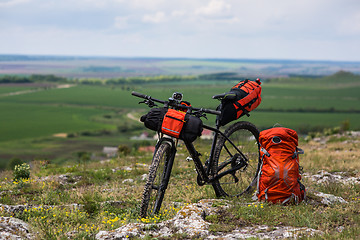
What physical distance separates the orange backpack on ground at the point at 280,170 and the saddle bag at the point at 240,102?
2.10ft

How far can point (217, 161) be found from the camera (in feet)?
22.5

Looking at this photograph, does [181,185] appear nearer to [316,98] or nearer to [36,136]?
[36,136]

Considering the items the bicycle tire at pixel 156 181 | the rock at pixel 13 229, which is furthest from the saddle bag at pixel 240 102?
the rock at pixel 13 229

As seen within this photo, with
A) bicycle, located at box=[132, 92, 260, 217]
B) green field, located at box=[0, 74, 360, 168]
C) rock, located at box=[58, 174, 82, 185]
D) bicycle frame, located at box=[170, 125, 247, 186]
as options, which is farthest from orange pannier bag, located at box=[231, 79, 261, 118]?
green field, located at box=[0, 74, 360, 168]

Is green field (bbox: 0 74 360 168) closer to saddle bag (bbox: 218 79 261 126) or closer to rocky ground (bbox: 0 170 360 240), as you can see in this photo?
saddle bag (bbox: 218 79 261 126)

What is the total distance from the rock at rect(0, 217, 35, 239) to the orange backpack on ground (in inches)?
155

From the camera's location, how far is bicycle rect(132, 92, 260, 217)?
5867 millimetres

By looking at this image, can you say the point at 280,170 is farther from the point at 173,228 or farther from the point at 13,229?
the point at 13,229

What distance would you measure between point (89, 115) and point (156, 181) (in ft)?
370

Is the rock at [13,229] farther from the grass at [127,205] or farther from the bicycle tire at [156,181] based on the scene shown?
the bicycle tire at [156,181]

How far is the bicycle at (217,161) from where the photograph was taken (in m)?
5.87

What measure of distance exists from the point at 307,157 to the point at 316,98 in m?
150

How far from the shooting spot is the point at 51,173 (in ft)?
34.9

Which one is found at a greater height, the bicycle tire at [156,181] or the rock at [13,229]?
the bicycle tire at [156,181]
